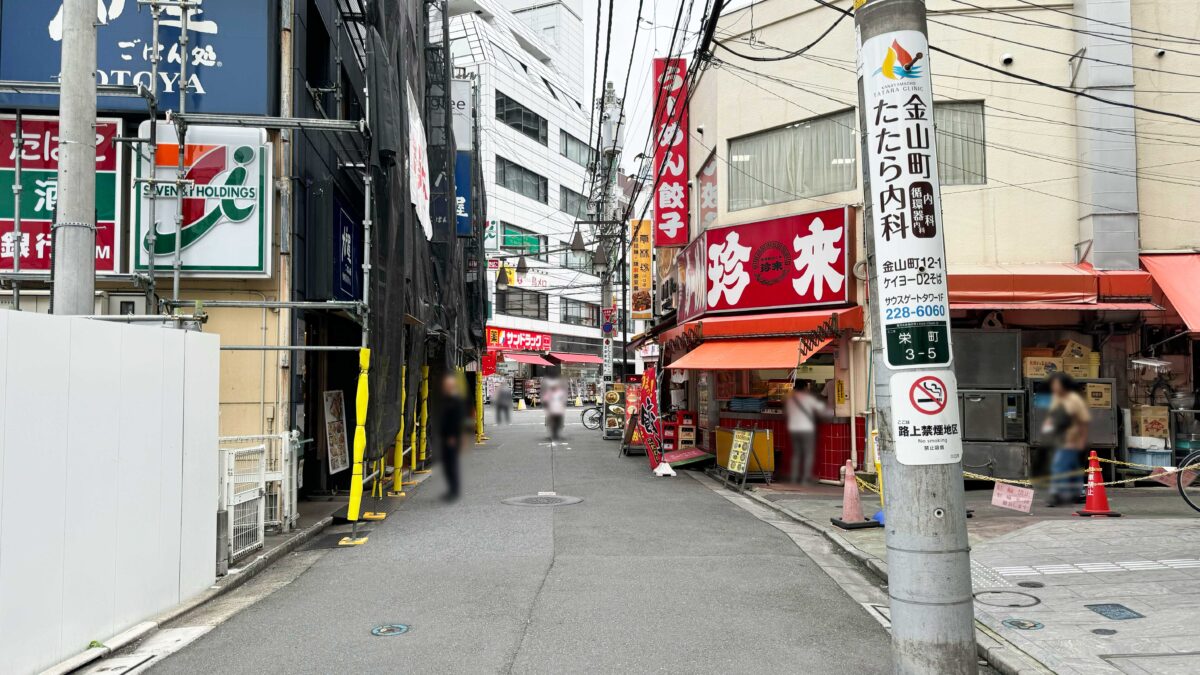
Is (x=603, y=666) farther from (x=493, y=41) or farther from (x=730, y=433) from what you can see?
(x=493, y=41)

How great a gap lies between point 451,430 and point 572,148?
163ft

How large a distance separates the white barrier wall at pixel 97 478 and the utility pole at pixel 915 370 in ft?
15.5

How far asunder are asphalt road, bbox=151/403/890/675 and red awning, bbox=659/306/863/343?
165 inches

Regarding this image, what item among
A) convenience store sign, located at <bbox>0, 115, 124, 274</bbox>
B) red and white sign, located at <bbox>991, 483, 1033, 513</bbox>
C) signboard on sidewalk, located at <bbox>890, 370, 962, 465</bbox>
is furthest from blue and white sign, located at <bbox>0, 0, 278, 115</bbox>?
red and white sign, located at <bbox>991, 483, 1033, 513</bbox>

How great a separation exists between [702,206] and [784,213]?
325cm

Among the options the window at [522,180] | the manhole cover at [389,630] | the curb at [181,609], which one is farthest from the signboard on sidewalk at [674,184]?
the window at [522,180]

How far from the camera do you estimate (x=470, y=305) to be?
26484 millimetres

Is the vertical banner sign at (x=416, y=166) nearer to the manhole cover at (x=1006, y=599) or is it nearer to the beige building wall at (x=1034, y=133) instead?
the beige building wall at (x=1034, y=133)

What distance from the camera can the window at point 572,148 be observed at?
168 ft

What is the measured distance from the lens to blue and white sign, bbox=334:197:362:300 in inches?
432

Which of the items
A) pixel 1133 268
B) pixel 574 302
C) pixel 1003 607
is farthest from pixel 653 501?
pixel 574 302

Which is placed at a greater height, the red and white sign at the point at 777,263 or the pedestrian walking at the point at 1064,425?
the red and white sign at the point at 777,263

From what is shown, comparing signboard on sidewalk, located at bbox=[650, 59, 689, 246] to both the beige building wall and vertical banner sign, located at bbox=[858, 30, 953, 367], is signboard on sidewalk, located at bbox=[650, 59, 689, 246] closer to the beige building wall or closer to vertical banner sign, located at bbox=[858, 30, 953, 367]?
the beige building wall

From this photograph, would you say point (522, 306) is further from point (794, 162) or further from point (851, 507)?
point (851, 507)
